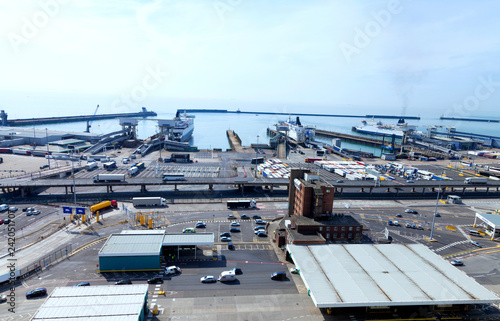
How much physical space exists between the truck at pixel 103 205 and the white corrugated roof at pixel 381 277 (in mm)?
36916

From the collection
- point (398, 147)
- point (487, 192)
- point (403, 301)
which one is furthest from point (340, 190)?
point (398, 147)

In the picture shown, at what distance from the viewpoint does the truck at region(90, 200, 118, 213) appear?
51847 millimetres

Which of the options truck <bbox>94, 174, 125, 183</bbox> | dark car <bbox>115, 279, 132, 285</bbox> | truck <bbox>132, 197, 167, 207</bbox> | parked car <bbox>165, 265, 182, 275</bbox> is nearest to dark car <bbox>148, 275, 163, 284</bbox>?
parked car <bbox>165, 265, 182, 275</bbox>

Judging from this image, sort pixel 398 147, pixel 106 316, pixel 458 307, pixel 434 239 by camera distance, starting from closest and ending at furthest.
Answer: pixel 106 316 → pixel 458 307 → pixel 434 239 → pixel 398 147

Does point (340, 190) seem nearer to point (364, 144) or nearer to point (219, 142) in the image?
point (219, 142)

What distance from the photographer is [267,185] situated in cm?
6831

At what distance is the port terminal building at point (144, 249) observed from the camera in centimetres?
3434

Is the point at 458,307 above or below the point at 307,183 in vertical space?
below

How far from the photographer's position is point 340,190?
235 feet

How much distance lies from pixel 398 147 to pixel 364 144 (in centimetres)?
2372

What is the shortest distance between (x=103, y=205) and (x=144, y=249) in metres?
22.8

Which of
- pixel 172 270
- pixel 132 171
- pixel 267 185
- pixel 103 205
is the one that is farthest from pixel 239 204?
pixel 132 171

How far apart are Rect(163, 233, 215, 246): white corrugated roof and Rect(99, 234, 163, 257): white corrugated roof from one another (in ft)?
3.58

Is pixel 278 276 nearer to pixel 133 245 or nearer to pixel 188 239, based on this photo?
pixel 188 239
